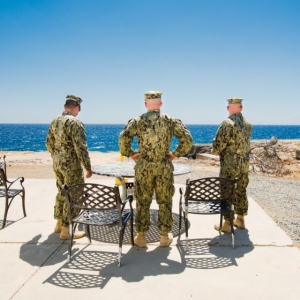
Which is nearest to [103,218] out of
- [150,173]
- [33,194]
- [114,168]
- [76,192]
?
[76,192]

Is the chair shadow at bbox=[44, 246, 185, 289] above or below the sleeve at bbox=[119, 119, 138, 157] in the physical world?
below

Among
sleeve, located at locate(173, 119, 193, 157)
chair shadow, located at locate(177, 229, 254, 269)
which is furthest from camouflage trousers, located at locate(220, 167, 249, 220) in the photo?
sleeve, located at locate(173, 119, 193, 157)

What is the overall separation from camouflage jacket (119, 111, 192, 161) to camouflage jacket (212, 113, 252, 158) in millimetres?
696

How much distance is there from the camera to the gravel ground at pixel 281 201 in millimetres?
5316

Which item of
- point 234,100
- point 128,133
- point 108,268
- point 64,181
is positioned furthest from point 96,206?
point 234,100

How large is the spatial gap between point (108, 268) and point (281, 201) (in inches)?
200

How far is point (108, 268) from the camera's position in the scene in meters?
3.70

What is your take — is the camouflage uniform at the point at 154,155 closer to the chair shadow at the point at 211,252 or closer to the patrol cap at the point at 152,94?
the patrol cap at the point at 152,94

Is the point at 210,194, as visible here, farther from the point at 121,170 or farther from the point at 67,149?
the point at 67,149

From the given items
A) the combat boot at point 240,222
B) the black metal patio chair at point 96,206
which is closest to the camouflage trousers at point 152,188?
the black metal patio chair at point 96,206

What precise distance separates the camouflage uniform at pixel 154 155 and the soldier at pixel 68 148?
0.61 m

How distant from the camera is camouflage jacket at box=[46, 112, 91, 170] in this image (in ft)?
14.4

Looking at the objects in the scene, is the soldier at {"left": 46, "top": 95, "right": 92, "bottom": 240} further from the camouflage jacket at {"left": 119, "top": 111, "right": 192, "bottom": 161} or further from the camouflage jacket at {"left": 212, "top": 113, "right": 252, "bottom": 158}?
the camouflage jacket at {"left": 212, "top": 113, "right": 252, "bottom": 158}

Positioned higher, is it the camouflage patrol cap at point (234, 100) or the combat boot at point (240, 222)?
the camouflage patrol cap at point (234, 100)
